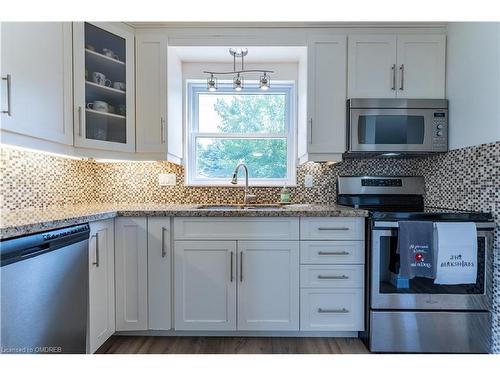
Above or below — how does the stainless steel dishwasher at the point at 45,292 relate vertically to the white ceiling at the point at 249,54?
below

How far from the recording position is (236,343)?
6.07 ft

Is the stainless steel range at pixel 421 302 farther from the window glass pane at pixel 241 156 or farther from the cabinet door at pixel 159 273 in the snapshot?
the cabinet door at pixel 159 273

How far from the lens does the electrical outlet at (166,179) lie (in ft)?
7.84

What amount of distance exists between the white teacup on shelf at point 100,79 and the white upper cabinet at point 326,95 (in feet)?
4.87

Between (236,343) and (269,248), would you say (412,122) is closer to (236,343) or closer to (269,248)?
(269,248)

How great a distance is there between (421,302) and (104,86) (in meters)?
2.57

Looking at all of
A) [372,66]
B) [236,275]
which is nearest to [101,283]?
[236,275]

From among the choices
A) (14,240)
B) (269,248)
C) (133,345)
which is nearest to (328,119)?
(269,248)

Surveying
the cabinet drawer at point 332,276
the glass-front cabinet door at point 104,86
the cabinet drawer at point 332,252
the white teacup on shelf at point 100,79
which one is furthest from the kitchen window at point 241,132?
the cabinet drawer at point 332,276

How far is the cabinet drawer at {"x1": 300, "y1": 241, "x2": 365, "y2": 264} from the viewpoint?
1.82 m

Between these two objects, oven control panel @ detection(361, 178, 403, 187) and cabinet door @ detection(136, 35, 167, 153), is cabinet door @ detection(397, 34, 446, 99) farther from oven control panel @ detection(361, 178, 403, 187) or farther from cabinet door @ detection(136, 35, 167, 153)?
cabinet door @ detection(136, 35, 167, 153)

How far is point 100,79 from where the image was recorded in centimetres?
196

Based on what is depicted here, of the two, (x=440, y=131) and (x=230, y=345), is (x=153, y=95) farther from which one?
(x=440, y=131)

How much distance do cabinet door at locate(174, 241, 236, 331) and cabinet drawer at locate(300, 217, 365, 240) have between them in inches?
19.4
